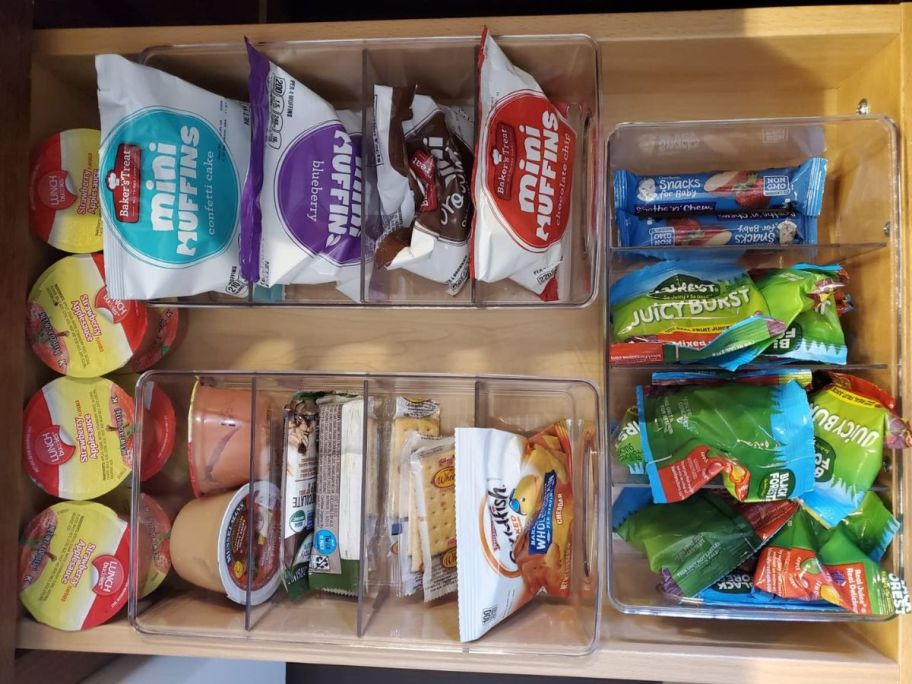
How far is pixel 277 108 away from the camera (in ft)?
3.16

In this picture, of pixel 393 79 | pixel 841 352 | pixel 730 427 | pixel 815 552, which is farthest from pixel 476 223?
pixel 815 552

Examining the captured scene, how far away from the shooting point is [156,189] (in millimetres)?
937

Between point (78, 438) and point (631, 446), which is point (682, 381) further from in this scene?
point (78, 438)

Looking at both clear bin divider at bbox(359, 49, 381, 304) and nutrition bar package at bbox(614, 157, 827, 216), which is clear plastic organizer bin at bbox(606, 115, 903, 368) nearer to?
nutrition bar package at bbox(614, 157, 827, 216)

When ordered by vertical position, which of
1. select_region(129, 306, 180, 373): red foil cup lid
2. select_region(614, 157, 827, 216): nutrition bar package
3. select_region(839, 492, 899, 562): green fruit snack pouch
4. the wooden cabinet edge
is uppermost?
select_region(614, 157, 827, 216): nutrition bar package

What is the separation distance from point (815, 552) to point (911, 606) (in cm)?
12

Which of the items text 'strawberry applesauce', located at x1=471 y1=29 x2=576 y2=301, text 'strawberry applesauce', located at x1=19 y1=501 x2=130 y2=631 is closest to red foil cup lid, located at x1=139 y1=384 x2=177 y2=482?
text 'strawberry applesauce', located at x1=19 y1=501 x2=130 y2=631

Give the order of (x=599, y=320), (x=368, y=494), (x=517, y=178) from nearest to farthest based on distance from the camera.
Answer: (x=517, y=178), (x=368, y=494), (x=599, y=320)

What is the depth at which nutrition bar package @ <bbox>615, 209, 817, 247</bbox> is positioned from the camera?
39.9 inches

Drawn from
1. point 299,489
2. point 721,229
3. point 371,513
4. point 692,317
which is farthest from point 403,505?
point 721,229

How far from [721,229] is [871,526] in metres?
0.47

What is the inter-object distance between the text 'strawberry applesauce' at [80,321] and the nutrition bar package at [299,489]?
0.29 m

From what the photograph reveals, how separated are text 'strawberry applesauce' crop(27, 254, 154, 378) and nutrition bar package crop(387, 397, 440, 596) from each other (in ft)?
1.45

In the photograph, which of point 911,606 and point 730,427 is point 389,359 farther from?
point 911,606
